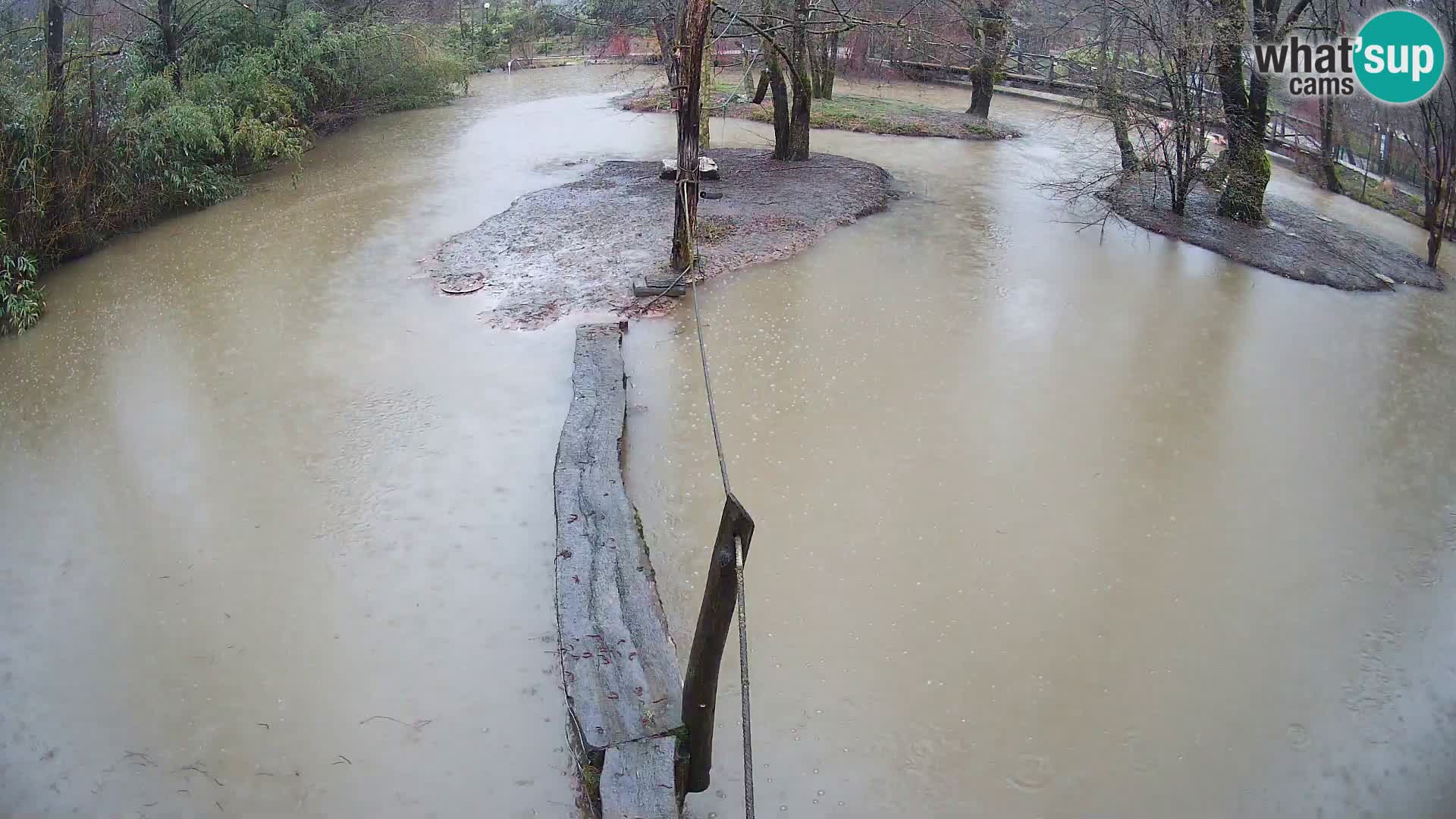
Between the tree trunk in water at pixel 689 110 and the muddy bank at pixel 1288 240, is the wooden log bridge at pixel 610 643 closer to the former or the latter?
the tree trunk in water at pixel 689 110

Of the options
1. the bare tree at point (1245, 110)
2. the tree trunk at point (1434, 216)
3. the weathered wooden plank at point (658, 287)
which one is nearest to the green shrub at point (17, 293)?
the weathered wooden plank at point (658, 287)

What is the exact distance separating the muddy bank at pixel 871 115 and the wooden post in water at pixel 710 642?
11.8 meters

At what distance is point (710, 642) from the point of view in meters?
3.10

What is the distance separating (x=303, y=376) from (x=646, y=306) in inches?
102

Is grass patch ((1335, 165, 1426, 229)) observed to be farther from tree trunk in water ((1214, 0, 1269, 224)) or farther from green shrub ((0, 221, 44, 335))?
green shrub ((0, 221, 44, 335))

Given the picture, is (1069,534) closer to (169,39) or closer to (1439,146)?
(1439,146)

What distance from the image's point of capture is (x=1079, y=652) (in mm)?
4270

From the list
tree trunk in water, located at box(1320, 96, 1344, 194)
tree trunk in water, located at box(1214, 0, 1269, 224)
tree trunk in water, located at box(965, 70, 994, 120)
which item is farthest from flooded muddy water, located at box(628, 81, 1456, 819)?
tree trunk in water, located at box(965, 70, 994, 120)

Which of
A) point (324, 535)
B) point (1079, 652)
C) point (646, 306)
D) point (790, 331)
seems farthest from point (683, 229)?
point (1079, 652)

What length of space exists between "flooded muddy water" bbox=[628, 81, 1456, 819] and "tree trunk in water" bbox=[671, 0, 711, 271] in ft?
2.31

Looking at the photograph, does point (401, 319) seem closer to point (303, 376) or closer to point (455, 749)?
point (303, 376)

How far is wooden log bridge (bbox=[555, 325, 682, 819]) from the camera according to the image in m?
3.18

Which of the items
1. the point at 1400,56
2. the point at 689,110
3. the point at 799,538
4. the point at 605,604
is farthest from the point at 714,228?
the point at 1400,56

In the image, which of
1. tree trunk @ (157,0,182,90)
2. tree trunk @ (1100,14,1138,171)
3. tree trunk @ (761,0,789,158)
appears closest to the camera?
tree trunk @ (1100,14,1138,171)
